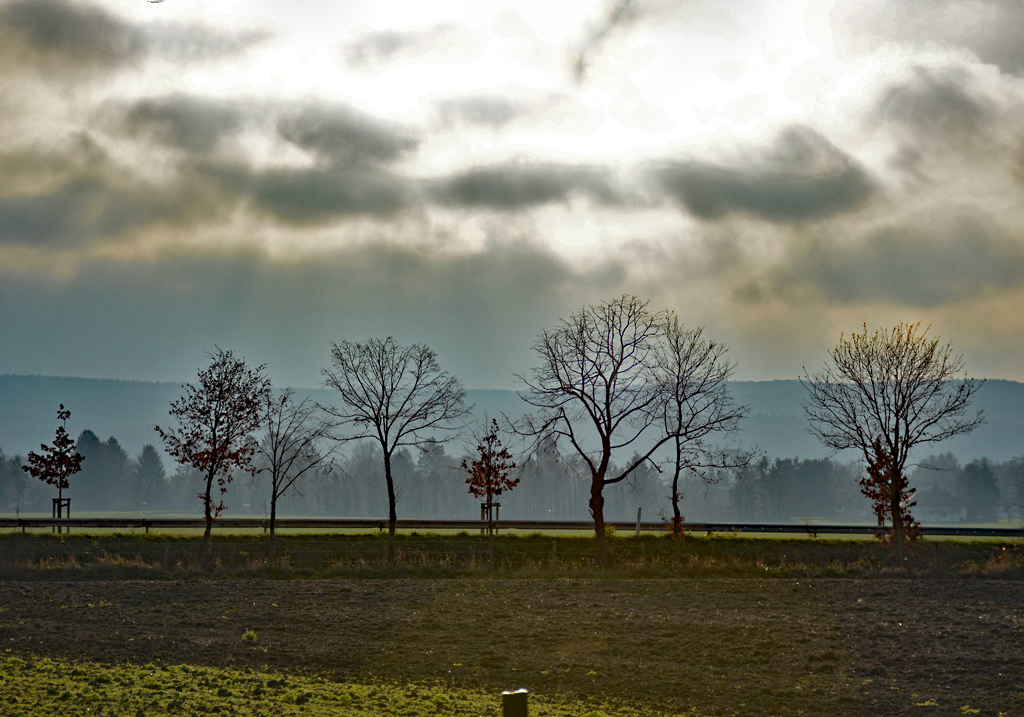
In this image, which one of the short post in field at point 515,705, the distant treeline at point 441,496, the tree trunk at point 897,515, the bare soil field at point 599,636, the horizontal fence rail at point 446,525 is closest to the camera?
the short post in field at point 515,705

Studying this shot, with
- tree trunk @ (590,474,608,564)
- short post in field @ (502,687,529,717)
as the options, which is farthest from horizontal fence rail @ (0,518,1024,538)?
short post in field @ (502,687,529,717)

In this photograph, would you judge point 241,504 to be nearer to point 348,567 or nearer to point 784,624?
point 348,567

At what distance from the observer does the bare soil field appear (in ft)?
45.5

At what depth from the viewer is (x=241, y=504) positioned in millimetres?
197875

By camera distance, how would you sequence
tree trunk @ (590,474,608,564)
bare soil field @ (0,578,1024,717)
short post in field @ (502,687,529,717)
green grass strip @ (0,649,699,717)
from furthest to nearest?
1. tree trunk @ (590,474,608,564)
2. bare soil field @ (0,578,1024,717)
3. green grass strip @ (0,649,699,717)
4. short post in field @ (502,687,529,717)

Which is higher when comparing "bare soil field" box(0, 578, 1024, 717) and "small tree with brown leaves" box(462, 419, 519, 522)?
"small tree with brown leaves" box(462, 419, 519, 522)

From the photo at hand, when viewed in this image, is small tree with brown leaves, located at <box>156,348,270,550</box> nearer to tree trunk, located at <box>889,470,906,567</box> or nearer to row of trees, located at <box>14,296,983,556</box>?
row of trees, located at <box>14,296,983,556</box>

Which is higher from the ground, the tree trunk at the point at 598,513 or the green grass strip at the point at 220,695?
the tree trunk at the point at 598,513

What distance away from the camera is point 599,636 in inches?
705

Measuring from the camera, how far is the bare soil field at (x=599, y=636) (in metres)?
13.9

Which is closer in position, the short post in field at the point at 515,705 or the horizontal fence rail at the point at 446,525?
the short post in field at the point at 515,705

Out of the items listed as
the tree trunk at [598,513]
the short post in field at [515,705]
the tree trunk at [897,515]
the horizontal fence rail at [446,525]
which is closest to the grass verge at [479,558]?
the tree trunk at [897,515]

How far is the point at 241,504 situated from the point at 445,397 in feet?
560

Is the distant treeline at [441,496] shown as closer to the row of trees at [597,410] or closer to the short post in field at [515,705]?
the row of trees at [597,410]
